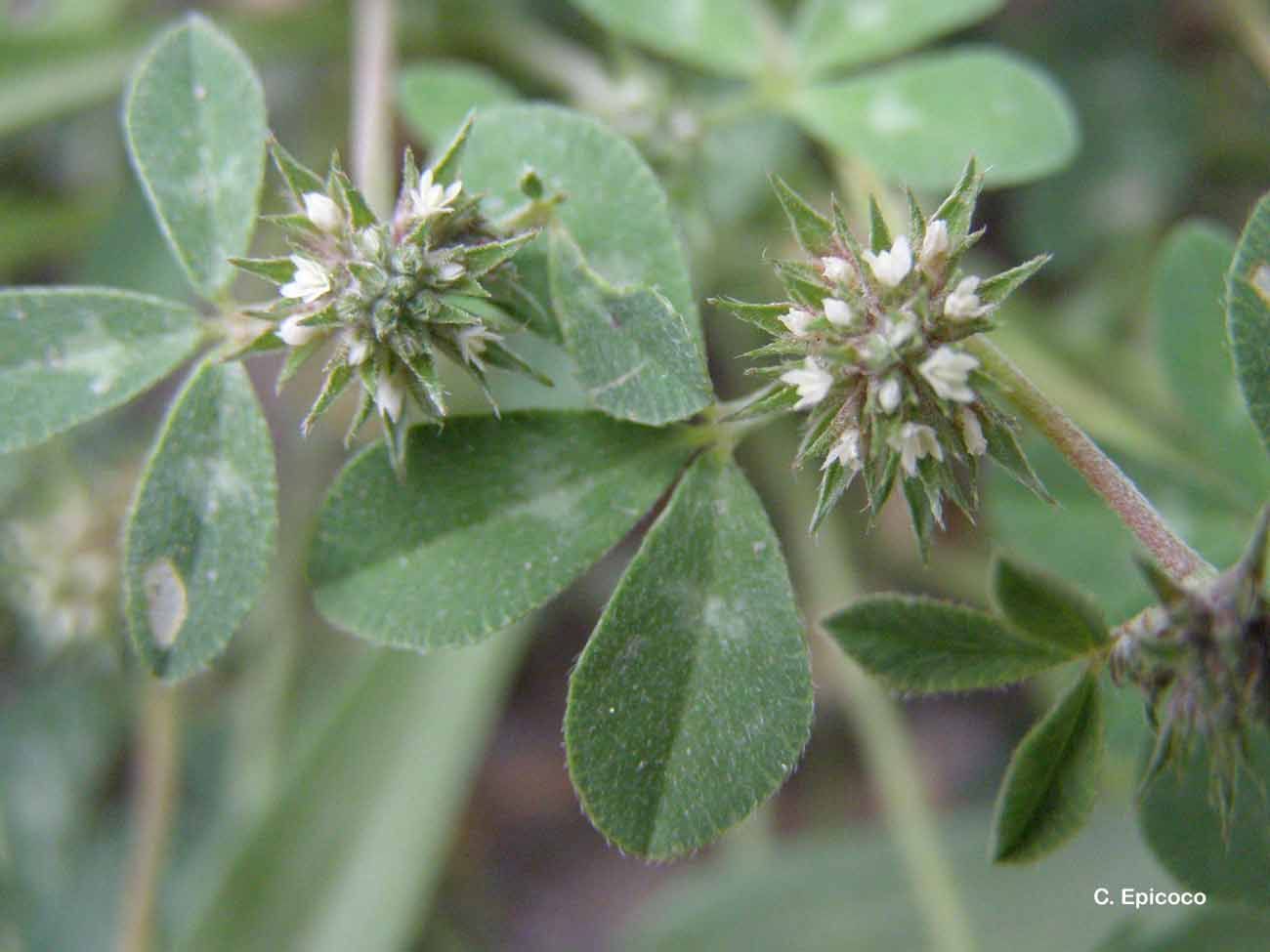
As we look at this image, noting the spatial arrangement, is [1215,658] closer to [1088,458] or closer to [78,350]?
[1088,458]

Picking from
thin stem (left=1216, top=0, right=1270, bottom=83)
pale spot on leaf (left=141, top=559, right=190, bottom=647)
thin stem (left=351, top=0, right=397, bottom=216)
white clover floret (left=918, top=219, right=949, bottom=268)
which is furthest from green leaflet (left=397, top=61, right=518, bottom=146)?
thin stem (left=1216, top=0, right=1270, bottom=83)

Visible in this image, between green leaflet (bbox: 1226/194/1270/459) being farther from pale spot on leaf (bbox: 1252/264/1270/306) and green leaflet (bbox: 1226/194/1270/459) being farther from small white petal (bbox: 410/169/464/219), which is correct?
small white petal (bbox: 410/169/464/219)

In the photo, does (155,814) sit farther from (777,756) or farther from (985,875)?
(985,875)

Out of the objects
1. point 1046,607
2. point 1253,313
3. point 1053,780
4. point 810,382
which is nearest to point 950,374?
point 810,382

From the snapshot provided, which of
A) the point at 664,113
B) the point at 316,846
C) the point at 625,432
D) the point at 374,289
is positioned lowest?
the point at 316,846

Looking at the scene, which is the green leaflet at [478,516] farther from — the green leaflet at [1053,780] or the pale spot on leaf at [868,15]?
the pale spot on leaf at [868,15]

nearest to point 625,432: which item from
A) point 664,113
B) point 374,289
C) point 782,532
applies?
point 374,289
